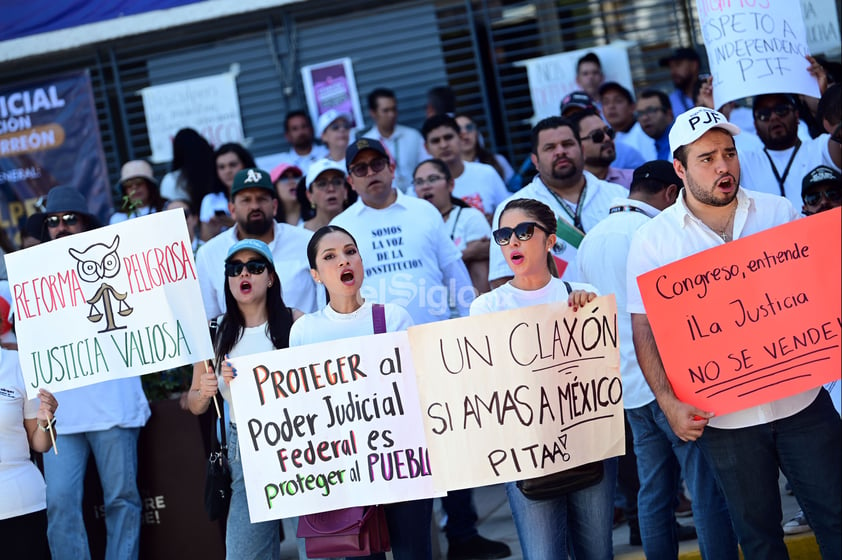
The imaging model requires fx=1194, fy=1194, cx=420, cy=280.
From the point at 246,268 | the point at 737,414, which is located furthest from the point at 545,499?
the point at 246,268

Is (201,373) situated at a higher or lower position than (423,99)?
lower

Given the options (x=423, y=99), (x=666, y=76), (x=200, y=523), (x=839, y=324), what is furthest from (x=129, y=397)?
(x=666, y=76)

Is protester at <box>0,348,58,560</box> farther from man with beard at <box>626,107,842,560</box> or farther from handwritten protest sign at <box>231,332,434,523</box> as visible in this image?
man with beard at <box>626,107,842,560</box>

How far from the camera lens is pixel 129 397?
23.3ft

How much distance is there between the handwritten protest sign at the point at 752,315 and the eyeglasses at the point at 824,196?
196 cm

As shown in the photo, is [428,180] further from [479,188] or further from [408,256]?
[408,256]

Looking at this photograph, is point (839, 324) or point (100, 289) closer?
point (839, 324)

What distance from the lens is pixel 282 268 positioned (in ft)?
23.7

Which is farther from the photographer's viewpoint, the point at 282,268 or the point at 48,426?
the point at 282,268

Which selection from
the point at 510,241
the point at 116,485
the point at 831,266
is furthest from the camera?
the point at 116,485

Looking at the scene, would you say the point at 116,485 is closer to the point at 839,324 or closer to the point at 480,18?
the point at 839,324

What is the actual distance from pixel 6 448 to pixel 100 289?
93 centimetres

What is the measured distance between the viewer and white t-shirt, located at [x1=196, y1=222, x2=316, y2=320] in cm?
720

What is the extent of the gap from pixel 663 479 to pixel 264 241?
2.89 meters
